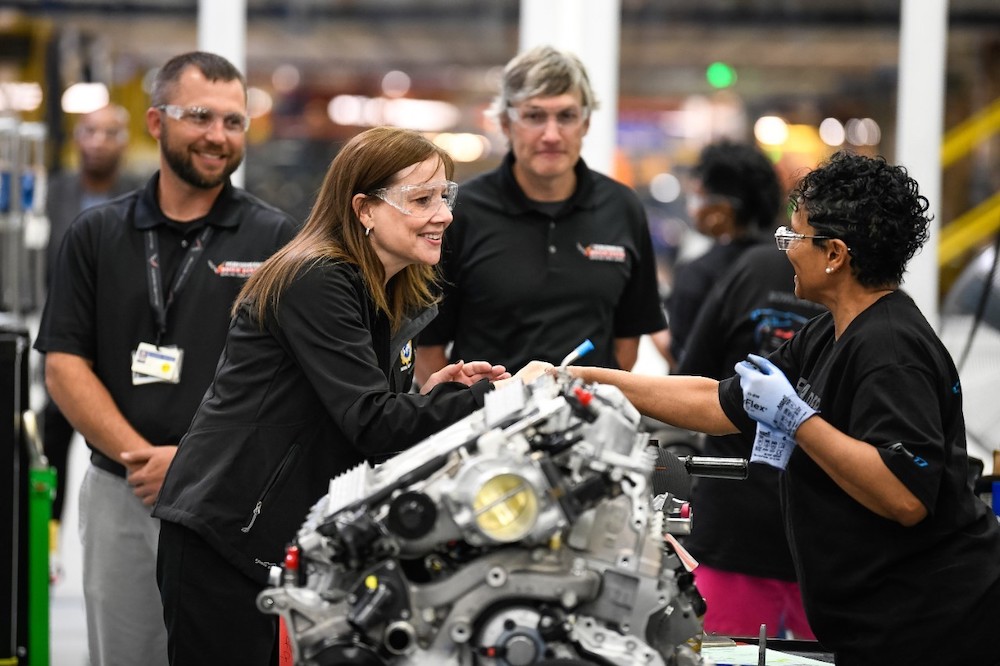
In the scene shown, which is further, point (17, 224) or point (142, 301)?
point (17, 224)

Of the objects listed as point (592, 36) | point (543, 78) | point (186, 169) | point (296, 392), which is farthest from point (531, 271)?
point (592, 36)

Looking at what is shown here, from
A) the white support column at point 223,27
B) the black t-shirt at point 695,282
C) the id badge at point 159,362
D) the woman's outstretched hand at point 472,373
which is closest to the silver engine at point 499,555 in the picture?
the woman's outstretched hand at point 472,373

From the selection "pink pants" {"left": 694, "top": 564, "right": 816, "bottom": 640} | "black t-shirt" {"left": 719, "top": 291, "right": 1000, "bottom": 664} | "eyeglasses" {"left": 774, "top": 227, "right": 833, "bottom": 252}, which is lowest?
"pink pants" {"left": 694, "top": 564, "right": 816, "bottom": 640}

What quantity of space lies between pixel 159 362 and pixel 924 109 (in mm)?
4020

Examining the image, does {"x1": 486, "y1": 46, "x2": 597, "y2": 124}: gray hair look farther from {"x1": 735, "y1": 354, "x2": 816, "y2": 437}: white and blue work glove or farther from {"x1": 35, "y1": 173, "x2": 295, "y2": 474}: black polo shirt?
{"x1": 735, "y1": 354, "x2": 816, "y2": 437}: white and blue work glove

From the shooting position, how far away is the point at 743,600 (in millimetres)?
3625

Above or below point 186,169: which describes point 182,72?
above

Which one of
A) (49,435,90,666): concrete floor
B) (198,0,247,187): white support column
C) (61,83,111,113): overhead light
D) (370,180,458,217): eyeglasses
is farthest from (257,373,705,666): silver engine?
(61,83,111,113): overhead light

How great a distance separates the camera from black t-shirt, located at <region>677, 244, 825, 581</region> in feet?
11.8

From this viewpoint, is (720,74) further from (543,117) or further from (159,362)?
(159,362)

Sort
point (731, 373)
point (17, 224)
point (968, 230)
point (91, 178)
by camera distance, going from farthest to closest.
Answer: point (968, 230) → point (91, 178) → point (17, 224) → point (731, 373)

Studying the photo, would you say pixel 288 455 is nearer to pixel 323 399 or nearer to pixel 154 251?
pixel 323 399

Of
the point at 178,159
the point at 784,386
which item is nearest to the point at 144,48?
the point at 178,159

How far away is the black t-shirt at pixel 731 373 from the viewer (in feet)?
11.8
